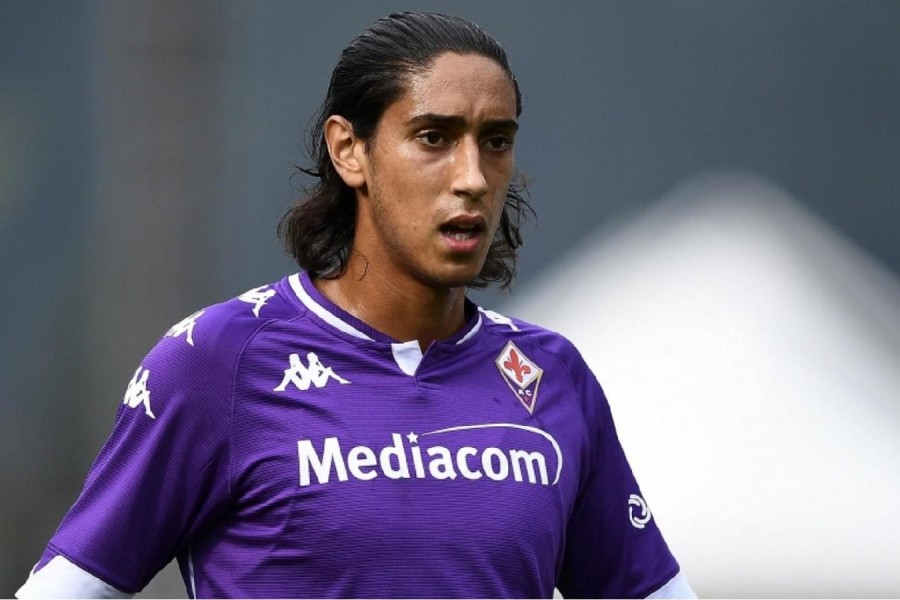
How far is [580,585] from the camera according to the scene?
104 inches

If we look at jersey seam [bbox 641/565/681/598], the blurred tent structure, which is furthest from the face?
the blurred tent structure

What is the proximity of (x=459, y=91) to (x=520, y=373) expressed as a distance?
1.65 feet

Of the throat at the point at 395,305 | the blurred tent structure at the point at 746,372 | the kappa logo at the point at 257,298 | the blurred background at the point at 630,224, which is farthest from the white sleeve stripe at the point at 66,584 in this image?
the blurred tent structure at the point at 746,372

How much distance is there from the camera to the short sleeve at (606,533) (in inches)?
103

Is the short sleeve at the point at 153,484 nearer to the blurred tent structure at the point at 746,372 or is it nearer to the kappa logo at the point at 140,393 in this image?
the kappa logo at the point at 140,393

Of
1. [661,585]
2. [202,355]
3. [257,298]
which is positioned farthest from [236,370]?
[661,585]

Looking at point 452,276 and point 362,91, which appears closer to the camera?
point 452,276

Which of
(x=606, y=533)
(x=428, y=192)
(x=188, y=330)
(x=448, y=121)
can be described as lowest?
(x=606, y=533)

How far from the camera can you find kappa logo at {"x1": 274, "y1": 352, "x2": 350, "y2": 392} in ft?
7.91

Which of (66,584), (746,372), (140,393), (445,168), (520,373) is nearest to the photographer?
(66,584)

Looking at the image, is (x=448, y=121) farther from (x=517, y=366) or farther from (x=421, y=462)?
(x=421, y=462)

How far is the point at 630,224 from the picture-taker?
5.42 metres

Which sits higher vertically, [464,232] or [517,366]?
[464,232]

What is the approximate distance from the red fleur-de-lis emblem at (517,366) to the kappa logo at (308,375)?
1.10 feet
